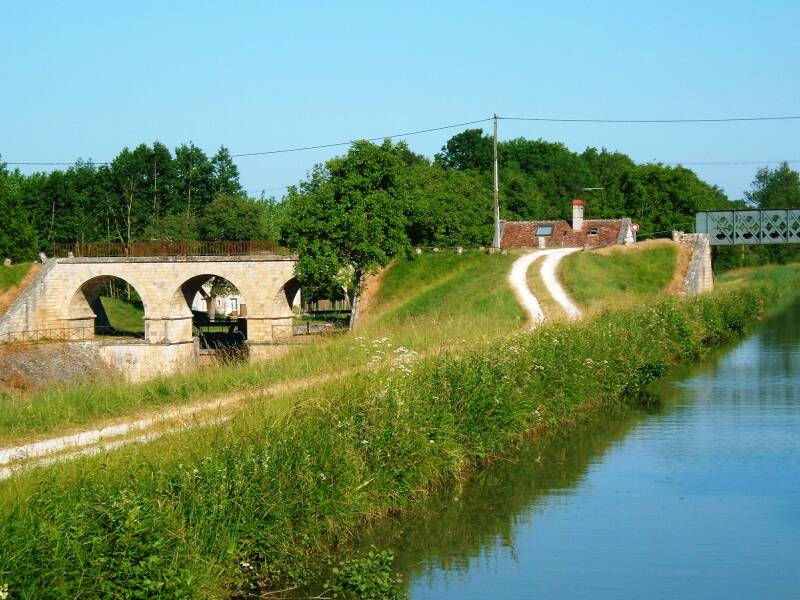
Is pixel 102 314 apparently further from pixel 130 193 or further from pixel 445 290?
pixel 445 290

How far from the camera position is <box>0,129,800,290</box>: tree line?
1863 inches

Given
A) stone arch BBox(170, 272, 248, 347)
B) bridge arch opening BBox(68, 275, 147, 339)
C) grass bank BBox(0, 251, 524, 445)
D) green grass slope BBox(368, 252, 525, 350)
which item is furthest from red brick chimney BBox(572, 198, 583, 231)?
grass bank BBox(0, 251, 524, 445)

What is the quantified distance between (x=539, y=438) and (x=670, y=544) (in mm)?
7075

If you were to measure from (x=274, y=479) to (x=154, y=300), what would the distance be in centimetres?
4634

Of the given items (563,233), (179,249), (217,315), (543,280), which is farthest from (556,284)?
(217,315)

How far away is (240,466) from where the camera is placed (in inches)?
485

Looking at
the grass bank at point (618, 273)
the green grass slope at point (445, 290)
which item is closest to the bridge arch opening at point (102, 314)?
the green grass slope at point (445, 290)

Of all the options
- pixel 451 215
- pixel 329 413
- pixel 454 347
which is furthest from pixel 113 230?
pixel 329 413

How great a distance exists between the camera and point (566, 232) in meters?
69.1

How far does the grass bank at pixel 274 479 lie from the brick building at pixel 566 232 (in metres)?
44.9

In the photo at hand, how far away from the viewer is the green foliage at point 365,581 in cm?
1192

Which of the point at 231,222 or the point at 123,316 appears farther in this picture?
the point at 231,222

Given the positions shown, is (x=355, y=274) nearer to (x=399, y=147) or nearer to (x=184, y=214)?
(x=399, y=147)

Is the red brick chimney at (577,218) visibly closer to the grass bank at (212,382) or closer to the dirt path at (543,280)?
the dirt path at (543,280)
